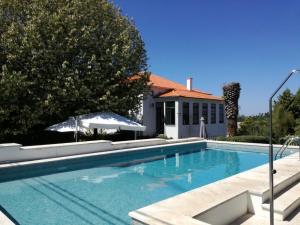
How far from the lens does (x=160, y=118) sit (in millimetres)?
25562

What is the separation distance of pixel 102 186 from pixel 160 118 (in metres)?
15.4

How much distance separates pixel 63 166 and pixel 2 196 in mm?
4122

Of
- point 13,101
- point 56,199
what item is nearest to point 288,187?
point 56,199

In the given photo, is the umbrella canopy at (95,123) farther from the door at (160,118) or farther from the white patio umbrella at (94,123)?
the door at (160,118)

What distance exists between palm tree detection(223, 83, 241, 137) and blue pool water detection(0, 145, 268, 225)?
9.18m

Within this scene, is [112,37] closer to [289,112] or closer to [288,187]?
[288,187]

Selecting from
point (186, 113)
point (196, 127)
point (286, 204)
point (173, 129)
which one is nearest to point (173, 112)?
point (186, 113)

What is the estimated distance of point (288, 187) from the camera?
836 cm

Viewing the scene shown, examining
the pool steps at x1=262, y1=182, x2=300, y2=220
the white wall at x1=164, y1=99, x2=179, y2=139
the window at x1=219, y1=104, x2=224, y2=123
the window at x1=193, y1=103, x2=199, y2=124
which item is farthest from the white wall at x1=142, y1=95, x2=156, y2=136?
the pool steps at x1=262, y1=182, x2=300, y2=220

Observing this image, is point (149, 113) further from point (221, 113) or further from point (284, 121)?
point (284, 121)

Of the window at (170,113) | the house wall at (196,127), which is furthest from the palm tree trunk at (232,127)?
the window at (170,113)

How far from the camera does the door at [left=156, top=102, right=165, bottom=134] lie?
83.4ft

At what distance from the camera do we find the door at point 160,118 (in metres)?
25.4

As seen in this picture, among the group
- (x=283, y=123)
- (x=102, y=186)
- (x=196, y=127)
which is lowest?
(x=102, y=186)
